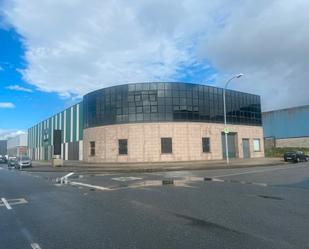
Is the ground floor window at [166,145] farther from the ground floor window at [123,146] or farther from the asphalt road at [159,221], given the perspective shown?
the asphalt road at [159,221]

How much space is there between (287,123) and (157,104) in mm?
48243

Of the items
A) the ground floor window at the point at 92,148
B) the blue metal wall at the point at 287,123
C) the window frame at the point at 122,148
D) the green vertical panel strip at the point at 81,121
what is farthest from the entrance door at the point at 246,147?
the blue metal wall at the point at 287,123

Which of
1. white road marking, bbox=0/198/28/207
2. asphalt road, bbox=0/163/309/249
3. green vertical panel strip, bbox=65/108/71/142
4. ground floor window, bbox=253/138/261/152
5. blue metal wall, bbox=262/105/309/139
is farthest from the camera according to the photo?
blue metal wall, bbox=262/105/309/139

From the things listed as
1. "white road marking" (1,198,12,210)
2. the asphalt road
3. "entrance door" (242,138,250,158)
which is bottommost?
the asphalt road

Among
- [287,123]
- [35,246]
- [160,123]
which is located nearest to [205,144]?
[160,123]

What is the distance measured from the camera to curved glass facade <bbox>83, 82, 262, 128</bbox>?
142 ft

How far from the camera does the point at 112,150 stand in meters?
44.1

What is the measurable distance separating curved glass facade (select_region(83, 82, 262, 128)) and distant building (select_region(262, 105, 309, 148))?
34752 mm

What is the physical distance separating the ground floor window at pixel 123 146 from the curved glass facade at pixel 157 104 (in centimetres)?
266

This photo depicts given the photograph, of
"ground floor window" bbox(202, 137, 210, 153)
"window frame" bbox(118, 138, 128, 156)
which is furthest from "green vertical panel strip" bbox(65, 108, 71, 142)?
"ground floor window" bbox(202, 137, 210, 153)

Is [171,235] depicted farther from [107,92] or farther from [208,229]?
[107,92]

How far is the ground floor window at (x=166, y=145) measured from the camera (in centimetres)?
4250

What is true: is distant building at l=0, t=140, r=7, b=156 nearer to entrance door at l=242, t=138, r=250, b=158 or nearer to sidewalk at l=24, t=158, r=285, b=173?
sidewalk at l=24, t=158, r=285, b=173

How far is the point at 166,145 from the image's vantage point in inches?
1676
